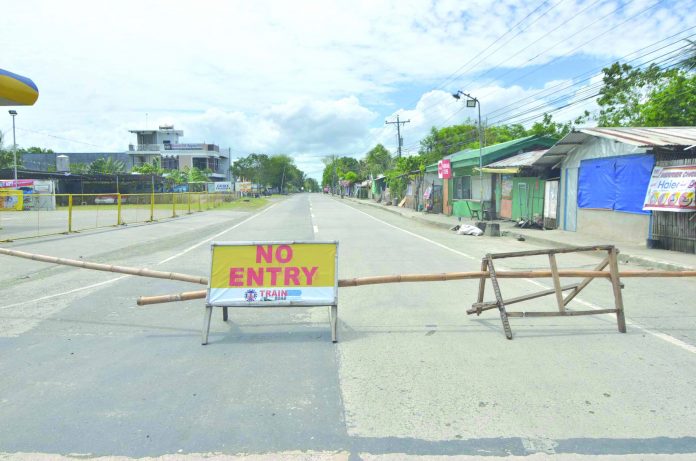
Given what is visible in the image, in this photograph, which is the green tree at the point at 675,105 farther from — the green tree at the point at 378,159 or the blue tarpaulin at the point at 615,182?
the green tree at the point at 378,159

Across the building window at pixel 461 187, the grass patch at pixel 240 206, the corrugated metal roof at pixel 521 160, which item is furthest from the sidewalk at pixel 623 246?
the grass patch at pixel 240 206

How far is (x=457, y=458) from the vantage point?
11.7ft

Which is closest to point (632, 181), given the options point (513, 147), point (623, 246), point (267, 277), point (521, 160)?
point (623, 246)

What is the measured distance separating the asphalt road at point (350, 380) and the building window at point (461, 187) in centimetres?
2430

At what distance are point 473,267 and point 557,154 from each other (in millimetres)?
10946

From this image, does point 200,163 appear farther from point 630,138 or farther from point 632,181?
point 630,138

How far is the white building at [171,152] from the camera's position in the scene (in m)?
103

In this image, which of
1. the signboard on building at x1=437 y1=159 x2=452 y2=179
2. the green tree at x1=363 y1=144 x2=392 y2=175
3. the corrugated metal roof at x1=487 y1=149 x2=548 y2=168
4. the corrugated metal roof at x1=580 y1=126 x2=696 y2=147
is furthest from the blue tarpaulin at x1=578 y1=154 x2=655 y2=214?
the green tree at x1=363 y1=144 x2=392 y2=175

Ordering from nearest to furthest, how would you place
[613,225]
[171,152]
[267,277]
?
[267,277] → [613,225] → [171,152]

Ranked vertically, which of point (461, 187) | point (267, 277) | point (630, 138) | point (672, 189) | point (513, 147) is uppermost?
point (513, 147)

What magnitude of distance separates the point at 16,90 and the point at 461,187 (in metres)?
25.5

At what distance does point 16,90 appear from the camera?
45.6 ft

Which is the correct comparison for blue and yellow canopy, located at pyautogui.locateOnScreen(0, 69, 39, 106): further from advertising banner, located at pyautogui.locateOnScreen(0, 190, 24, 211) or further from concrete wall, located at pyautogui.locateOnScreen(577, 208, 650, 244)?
concrete wall, located at pyautogui.locateOnScreen(577, 208, 650, 244)

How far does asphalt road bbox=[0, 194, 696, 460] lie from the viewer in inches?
149
